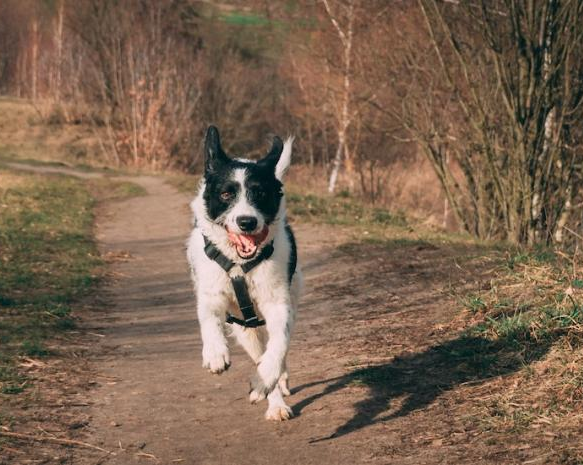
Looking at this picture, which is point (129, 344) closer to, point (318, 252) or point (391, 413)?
point (391, 413)

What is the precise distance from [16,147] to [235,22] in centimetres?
1396

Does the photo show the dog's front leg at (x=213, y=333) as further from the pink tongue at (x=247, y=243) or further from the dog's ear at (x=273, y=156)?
the dog's ear at (x=273, y=156)

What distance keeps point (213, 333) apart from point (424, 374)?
6.04ft

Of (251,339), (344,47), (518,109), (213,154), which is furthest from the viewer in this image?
(344,47)

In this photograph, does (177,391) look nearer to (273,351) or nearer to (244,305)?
(244,305)

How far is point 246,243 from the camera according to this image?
563cm

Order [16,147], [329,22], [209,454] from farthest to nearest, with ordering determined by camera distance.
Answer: [16,147]
[329,22]
[209,454]

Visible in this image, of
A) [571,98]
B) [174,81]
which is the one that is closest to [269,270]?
[571,98]

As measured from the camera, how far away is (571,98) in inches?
517

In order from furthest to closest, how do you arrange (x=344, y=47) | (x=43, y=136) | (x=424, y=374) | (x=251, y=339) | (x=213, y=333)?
(x=43, y=136), (x=344, y=47), (x=424, y=374), (x=251, y=339), (x=213, y=333)

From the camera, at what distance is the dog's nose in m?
5.42

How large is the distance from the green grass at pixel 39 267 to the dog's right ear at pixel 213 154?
210cm

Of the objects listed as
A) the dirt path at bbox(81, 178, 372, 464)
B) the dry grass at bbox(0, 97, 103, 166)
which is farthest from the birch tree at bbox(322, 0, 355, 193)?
the dry grass at bbox(0, 97, 103, 166)

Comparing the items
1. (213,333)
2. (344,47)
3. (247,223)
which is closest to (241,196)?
(247,223)
